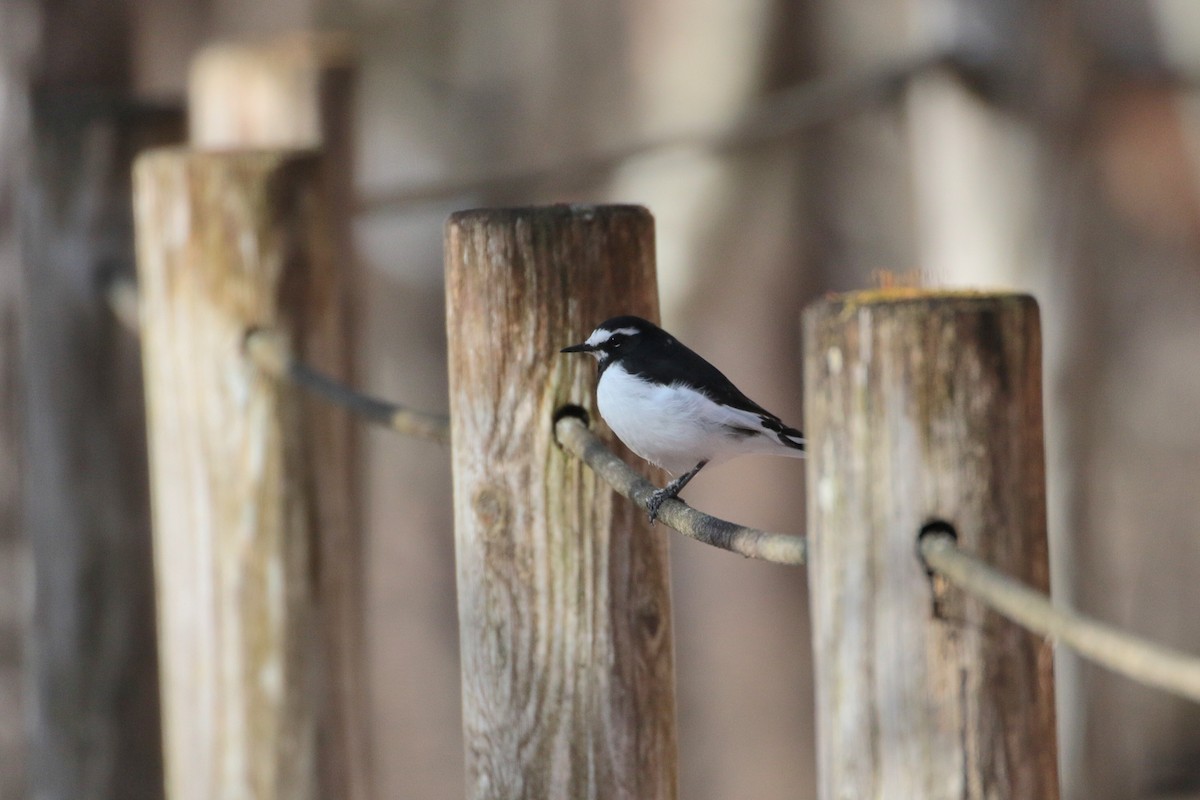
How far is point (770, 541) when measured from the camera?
1.07 metres

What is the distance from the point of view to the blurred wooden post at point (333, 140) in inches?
83.0

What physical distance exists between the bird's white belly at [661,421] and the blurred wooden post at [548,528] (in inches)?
1.6

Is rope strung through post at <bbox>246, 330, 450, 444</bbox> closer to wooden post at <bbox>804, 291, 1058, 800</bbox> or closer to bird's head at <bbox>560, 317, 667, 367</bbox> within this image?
bird's head at <bbox>560, 317, 667, 367</bbox>

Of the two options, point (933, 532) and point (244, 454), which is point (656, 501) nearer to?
point (933, 532)

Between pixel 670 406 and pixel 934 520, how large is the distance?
2.22ft

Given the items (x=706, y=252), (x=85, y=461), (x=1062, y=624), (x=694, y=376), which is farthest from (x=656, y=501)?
(x=706, y=252)

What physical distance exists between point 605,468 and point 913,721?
1.63 ft

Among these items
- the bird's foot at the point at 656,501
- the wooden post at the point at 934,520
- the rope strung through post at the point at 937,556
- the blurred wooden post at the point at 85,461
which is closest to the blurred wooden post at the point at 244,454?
the rope strung through post at the point at 937,556

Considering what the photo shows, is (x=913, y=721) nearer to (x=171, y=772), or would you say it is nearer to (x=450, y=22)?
(x=171, y=772)

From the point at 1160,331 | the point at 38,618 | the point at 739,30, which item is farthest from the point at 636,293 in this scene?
the point at 739,30

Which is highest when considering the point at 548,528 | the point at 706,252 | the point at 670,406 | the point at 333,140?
the point at 333,140

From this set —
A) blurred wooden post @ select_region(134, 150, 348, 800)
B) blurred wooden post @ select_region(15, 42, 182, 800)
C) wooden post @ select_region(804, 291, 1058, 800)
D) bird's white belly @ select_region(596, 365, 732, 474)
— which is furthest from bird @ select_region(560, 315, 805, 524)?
blurred wooden post @ select_region(15, 42, 182, 800)

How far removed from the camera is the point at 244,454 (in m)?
2.03

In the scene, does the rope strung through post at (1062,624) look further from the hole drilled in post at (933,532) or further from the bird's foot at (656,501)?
the bird's foot at (656,501)
